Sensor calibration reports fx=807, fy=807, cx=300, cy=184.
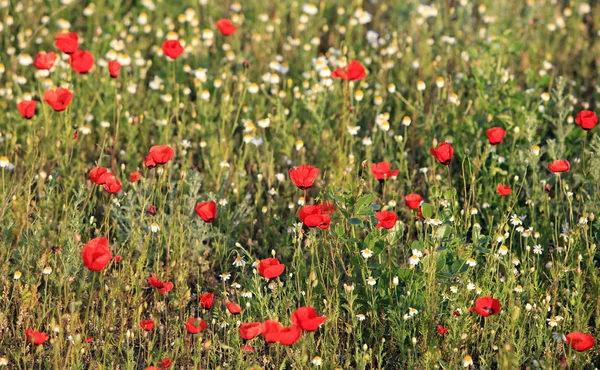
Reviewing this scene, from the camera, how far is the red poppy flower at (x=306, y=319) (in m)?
2.90

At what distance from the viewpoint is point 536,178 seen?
4367 millimetres

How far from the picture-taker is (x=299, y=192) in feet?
15.1

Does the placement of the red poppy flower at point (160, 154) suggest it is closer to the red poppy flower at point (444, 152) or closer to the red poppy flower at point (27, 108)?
the red poppy flower at point (27, 108)

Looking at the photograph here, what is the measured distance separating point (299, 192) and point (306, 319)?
1745mm

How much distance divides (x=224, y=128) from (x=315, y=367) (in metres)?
2.13

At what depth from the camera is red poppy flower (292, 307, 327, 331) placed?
9.51 ft

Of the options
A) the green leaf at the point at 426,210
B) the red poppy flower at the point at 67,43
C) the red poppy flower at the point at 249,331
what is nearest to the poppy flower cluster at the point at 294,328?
the red poppy flower at the point at 249,331

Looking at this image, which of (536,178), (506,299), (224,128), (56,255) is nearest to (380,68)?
(224,128)

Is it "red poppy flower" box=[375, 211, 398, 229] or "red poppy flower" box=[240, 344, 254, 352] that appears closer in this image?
"red poppy flower" box=[240, 344, 254, 352]

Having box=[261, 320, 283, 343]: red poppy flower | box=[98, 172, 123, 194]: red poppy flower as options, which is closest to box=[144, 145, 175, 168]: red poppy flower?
box=[98, 172, 123, 194]: red poppy flower

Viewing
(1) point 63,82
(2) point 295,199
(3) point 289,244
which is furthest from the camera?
(1) point 63,82

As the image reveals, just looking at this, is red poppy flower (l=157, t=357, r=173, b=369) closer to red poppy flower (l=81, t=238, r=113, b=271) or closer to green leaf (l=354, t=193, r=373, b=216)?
red poppy flower (l=81, t=238, r=113, b=271)

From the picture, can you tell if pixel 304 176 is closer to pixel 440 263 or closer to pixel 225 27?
pixel 440 263

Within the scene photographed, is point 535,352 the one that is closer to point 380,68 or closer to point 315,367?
point 315,367
